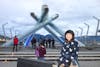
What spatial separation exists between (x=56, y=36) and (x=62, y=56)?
7663 centimetres

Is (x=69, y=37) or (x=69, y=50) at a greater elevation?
(x=69, y=37)

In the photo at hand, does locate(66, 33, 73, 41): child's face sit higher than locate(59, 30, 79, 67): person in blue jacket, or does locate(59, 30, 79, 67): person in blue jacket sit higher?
locate(66, 33, 73, 41): child's face

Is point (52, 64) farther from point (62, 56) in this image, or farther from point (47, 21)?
point (47, 21)

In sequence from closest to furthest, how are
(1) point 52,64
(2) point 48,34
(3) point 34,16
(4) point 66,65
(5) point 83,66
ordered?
(1) point 52,64 → (4) point 66,65 → (5) point 83,66 → (3) point 34,16 → (2) point 48,34

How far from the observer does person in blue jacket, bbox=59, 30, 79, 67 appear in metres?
7.57

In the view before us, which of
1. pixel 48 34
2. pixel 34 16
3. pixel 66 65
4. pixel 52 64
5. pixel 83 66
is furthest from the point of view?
pixel 48 34

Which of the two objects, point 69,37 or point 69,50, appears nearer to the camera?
point 69,37

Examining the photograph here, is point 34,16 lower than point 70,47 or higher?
higher

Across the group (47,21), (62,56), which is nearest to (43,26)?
(47,21)

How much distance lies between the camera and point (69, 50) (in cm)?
766

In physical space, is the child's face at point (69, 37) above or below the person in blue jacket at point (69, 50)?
above

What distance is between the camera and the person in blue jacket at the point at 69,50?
7570 millimetres

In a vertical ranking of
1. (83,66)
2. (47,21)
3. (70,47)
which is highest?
(47,21)

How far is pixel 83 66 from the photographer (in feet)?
70.6
